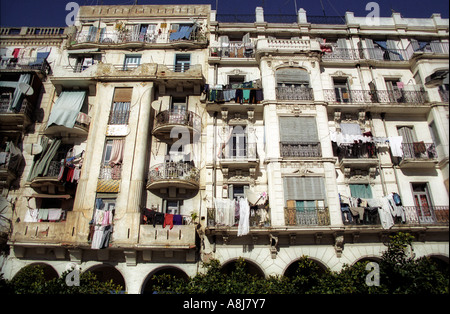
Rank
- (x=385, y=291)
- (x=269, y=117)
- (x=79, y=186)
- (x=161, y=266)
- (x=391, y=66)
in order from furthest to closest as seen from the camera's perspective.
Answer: (x=391, y=66) < (x=269, y=117) < (x=79, y=186) < (x=161, y=266) < (x=385, y=291)

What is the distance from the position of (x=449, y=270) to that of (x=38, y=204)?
17585 mm

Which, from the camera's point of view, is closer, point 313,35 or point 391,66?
point 391,66

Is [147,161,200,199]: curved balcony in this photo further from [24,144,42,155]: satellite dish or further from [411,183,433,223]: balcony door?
[411,183,433,223]: balcony door

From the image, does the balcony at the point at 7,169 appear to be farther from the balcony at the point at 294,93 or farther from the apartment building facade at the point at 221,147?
the balcony at the point at 294,93

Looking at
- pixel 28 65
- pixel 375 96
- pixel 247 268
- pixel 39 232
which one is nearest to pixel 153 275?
pixel 247 268

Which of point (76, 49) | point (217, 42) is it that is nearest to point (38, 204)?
point (76, 49)

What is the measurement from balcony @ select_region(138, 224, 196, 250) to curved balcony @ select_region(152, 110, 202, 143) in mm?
5454

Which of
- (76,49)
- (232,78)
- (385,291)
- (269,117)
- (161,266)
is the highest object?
(76,49)

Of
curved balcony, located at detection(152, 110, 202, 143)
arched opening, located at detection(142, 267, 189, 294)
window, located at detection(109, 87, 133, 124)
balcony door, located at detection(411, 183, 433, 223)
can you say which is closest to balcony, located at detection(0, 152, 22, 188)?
window, located at detection(109, 87, 133, 124)

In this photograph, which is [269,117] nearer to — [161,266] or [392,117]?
[392,117]

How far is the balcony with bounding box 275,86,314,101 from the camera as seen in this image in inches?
699

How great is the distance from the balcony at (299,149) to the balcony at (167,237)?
616 cm

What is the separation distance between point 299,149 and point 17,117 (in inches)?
625

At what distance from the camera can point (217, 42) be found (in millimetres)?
21000
